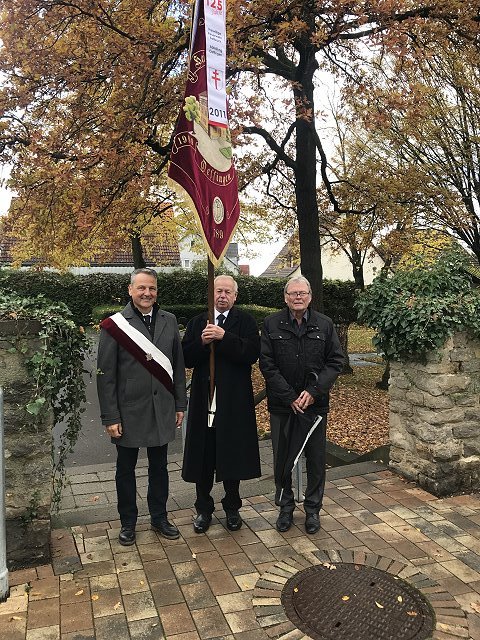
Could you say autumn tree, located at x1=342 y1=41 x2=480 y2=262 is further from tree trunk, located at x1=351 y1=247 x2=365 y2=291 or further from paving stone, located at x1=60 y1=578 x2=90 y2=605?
paving stone, located at x1=60 y1=578 x2=90 y2=605

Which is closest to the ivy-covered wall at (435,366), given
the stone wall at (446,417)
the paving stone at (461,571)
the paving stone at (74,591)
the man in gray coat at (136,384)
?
the stone wall at (446,417)

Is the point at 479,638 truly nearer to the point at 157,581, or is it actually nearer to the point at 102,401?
the point at 157,581

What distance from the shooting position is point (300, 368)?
386 centimetres

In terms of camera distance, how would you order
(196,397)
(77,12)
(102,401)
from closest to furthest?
(102,401) → (196,397) → (77,12)

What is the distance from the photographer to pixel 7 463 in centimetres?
334

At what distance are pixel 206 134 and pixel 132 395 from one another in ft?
6.20

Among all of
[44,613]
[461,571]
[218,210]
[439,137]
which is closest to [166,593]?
[44,613]

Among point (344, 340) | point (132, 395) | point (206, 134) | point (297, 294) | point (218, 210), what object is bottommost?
point (344, 340)

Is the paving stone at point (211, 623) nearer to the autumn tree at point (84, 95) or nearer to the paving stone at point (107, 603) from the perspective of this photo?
the paving stone at point (107, 603)

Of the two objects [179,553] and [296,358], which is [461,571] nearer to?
[296,358]

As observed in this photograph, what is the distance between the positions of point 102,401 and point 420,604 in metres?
2.29

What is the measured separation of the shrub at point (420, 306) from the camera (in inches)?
171

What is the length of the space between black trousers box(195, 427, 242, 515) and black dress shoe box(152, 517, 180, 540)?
233 millimetres

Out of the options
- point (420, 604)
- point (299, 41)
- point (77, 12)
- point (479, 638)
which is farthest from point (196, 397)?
point (299, 41)
